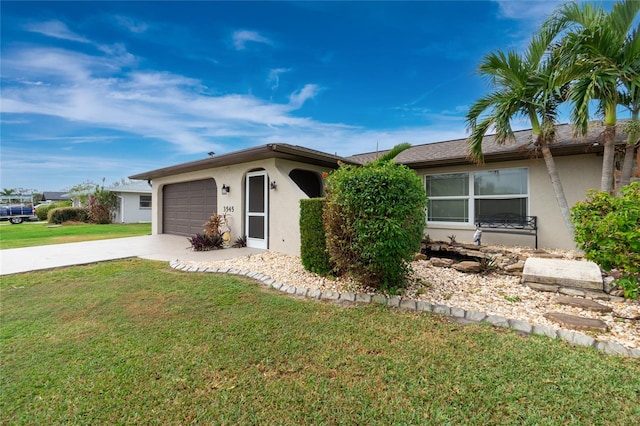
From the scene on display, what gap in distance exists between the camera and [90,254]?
855cm

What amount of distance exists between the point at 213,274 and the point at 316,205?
287cm

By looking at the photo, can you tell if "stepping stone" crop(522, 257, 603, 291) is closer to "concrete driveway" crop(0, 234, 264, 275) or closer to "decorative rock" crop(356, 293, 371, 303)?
"decorative rock" crop(356, 293, 371, 303)

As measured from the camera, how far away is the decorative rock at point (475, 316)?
3677 mm

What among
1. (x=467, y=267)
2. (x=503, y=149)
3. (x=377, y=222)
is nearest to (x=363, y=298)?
(x=377, y=222)

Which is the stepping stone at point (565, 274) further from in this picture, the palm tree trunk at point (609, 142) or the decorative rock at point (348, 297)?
the decorative rock at point (348, 297)

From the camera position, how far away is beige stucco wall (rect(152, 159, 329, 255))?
8.05 metres

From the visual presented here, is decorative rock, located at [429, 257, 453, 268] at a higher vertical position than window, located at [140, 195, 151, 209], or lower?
lower

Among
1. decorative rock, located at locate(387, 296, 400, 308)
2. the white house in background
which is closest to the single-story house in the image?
decorative rock, located at locate(387, 296, 400, 308)

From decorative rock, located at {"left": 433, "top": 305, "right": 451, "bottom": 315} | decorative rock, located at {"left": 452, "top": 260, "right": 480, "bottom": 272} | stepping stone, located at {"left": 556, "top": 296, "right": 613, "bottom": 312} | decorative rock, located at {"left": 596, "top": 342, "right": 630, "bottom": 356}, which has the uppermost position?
decorative rock, located at {"left": 452, "top": 260, "right": 480, "bottom": 272}

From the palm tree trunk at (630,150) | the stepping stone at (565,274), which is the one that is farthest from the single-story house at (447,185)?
the stepping stone at (565,274)

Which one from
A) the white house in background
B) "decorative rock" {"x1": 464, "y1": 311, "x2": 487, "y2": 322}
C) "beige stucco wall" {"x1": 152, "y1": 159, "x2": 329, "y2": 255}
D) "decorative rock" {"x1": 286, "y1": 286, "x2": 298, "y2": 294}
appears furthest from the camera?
the white house in background

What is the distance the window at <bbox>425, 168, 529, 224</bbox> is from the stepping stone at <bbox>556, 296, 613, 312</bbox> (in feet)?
16.5

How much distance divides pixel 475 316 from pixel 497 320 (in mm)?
252

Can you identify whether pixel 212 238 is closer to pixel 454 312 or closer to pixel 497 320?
pixel 454 312
